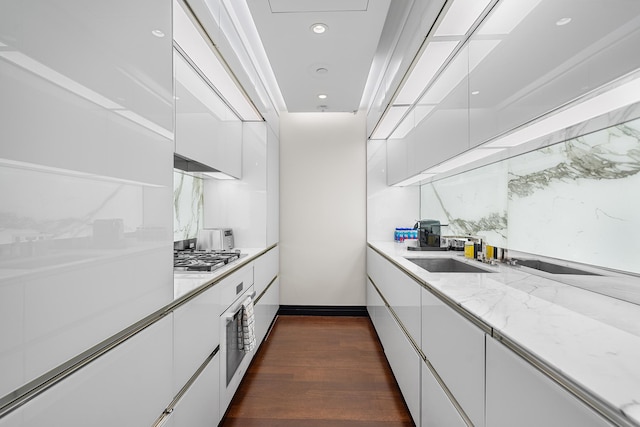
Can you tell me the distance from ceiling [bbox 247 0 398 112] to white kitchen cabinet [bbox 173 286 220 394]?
1612mm

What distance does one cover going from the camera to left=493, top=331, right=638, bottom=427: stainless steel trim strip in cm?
51

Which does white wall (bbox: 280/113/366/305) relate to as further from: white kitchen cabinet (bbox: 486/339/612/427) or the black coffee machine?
white kitchen cabinet (bbox: 486/339/612/427)

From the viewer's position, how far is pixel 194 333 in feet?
4.62

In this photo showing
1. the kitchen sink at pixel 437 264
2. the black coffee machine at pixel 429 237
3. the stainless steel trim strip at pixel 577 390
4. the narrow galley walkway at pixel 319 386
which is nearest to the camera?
the stainless steel trim strip at pixel 577 390

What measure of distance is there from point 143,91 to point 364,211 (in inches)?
124

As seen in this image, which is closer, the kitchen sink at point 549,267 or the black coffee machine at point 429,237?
the kitchen sink at point 549,267

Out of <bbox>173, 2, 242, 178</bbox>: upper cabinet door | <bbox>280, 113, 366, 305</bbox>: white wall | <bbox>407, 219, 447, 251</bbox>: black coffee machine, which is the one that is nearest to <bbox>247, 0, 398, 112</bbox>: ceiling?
<bbox>173, 2, 242, 178</bbox>: upper cabinet door

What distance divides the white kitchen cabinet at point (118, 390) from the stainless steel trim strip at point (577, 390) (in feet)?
3.54

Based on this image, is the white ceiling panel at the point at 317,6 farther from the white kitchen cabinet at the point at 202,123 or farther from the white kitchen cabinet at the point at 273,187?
the white kitchen cabinet at the point at 273,187

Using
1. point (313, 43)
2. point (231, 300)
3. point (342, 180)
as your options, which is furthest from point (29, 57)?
point (342, 180)

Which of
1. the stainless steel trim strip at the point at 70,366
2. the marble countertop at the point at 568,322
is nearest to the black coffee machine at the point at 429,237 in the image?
the marble countertop at the point at 568,322

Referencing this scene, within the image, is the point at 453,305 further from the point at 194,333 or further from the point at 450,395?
the point at 194,333

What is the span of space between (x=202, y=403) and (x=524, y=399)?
1.37 metres

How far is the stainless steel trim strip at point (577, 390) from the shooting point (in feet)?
1.68
